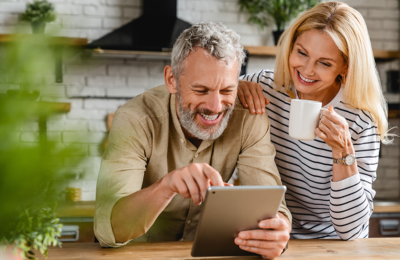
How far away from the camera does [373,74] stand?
4.49 ft

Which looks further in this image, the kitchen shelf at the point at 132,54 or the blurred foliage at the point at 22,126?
the kitchen shelf at the point at 132,54

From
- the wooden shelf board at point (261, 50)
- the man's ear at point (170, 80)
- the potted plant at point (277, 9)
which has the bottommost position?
the man's ear at point (170, 80)

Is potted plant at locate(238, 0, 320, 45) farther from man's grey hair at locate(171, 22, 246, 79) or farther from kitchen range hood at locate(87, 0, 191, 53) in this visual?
man's grey hair at locate(171, 22, 246, 79)

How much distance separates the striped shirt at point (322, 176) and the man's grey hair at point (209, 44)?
348 mm

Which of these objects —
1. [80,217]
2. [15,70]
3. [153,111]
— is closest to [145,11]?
[80,217]

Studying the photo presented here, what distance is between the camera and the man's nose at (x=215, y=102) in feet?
3.92

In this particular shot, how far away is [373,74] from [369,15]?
7.62 ft

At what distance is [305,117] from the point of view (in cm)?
119

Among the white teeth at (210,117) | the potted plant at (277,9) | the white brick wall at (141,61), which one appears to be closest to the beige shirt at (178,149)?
the white teeth at (210,117)

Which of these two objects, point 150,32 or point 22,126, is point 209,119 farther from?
point 150,32

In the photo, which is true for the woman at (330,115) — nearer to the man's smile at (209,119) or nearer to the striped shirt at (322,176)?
the striped shirt at (322,176)

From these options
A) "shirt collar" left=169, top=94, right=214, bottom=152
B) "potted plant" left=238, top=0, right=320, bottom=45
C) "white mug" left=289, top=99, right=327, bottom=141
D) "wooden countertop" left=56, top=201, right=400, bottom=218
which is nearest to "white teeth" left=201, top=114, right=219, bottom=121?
"shirt collar" left=169, top=94, right=214, bottom=152

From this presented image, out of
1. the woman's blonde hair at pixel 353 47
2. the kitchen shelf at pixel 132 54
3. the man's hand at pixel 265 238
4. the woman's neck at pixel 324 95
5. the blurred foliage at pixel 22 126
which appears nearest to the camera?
the blurred foliage at pixel 22 126

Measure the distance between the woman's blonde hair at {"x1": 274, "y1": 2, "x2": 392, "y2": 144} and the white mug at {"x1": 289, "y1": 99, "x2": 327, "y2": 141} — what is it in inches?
8.4
